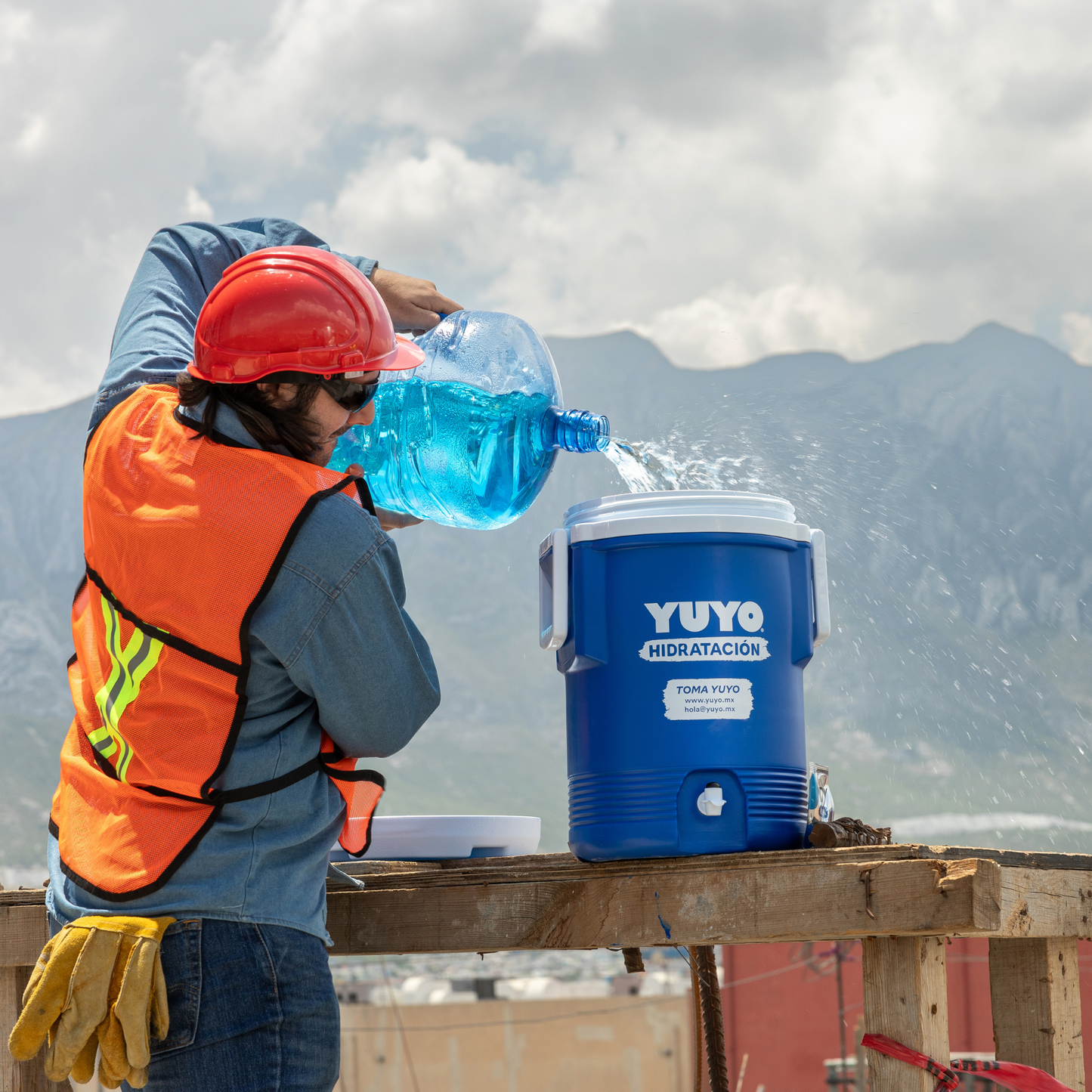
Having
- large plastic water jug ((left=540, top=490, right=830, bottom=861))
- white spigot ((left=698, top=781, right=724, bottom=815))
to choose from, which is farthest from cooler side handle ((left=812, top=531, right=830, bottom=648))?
white spigot ((left=698, top=781, right=724, bottom=815))

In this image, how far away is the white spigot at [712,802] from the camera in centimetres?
197

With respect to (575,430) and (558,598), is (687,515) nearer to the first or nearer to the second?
(558,598)

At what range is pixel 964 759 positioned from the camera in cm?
12494

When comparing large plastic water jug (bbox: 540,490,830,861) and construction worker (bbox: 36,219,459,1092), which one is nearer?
construction worker (bbox: 36,219,459,1092)

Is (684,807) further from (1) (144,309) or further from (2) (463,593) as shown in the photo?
(2) (463,593)

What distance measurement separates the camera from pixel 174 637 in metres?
1.75

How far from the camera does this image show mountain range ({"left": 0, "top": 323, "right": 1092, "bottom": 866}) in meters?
112

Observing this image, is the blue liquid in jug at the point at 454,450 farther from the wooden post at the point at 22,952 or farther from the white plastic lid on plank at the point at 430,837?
the wooden post at the point at 22,952

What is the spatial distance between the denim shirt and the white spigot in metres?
0.44

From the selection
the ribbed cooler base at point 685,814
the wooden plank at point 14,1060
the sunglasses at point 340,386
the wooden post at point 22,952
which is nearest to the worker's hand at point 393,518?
the sunglasses at point 340,386

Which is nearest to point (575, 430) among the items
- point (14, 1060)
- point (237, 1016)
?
point (237, 1016)

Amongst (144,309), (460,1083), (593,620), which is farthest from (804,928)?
(460,1083)

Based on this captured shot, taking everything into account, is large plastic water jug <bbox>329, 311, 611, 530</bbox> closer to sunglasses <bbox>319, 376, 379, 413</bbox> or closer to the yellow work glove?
sunglasses <bbox>319, 376, 379, 413</bbox>

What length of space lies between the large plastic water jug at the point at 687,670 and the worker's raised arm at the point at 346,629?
37 centimetres
